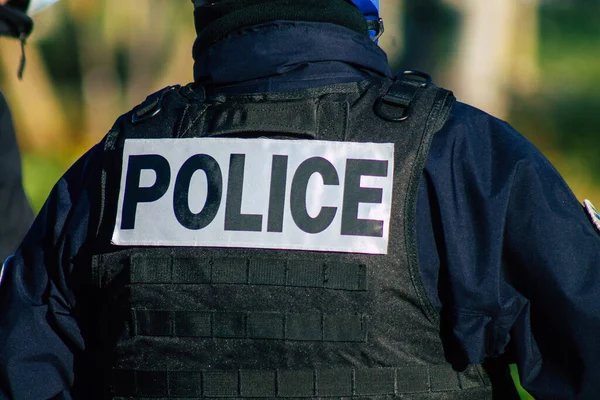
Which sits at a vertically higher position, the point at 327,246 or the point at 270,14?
the point at 270,14

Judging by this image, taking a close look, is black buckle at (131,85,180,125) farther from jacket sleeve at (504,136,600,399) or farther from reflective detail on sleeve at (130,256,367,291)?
jacket sleeve at (504,136,600,399)

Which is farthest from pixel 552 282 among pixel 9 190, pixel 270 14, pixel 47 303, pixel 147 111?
pixel 9 190

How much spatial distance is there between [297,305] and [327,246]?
11 centimetres

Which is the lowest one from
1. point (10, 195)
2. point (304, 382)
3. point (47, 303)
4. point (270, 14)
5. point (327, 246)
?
point (304, 382)

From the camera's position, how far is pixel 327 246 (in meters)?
1.49

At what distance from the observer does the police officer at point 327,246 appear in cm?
147

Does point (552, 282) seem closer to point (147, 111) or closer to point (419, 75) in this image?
point (419, 75)

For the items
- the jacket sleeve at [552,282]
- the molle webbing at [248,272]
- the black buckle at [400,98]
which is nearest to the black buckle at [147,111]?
the molle webbing at [248,272]

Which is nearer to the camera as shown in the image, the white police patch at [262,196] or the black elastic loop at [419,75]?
the white police patch at [262,196]

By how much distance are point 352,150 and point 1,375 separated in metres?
0.79

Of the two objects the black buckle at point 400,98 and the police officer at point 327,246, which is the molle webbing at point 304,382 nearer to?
the police officer at point 327,246

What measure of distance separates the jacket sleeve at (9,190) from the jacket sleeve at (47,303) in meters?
1.45

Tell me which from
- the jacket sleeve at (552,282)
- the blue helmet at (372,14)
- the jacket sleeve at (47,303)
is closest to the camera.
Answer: the jacket sleeve at (552,282)

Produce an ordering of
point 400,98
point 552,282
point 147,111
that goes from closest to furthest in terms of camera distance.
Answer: point 552,282
point 400,98
point 147,111
